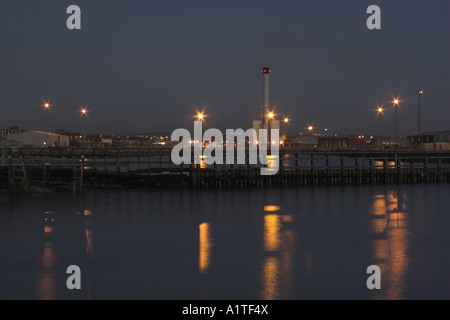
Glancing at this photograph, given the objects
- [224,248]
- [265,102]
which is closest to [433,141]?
[265,102]

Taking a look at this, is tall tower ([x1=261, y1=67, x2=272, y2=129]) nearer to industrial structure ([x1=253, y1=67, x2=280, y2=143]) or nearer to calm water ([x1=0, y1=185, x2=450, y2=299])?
industrial structure ([x1=253, y1=67, x2=280, y2=143])

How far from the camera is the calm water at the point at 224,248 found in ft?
41.0

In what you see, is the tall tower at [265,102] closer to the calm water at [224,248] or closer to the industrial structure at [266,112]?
Result: the industrial structure at [266,112]

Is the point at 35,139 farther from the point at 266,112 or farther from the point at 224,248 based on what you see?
the point at 224,248

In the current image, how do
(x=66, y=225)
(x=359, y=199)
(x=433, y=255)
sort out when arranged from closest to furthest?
1. (x=433, y=255)
2. (x=66, y=225)
3. (x=359, y=199)

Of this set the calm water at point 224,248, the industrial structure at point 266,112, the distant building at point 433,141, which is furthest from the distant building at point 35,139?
the calm water at point 224,248

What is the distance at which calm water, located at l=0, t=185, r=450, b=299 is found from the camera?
1248cm

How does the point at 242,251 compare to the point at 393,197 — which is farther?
the point at 393,197

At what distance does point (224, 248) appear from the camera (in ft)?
55.5

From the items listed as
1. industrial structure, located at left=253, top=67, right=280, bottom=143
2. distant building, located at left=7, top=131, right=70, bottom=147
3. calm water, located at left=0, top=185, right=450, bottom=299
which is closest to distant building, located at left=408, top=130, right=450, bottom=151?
industrial structure, located at left=253, top=67, right=280, bottom=143
